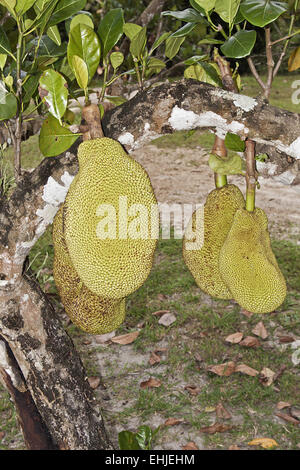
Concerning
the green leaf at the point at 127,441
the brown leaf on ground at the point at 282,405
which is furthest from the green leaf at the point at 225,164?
the brown leaf on ground at the point at 282,405

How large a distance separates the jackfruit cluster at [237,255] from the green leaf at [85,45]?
14.4 inches

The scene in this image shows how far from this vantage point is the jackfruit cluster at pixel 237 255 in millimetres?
920

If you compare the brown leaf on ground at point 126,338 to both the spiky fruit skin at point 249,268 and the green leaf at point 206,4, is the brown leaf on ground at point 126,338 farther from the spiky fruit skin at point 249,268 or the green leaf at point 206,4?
the green leaf at point 206,4

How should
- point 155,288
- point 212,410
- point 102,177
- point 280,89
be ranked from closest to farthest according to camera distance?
point 102,177
point 212,410
point 155,288
point 280,89

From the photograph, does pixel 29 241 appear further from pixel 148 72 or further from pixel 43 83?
pixel 148 72

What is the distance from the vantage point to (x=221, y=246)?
1008 millimetres

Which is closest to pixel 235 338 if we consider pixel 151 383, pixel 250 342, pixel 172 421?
pixel 250 342

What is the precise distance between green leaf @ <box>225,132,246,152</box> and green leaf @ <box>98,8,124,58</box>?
0.78 ft

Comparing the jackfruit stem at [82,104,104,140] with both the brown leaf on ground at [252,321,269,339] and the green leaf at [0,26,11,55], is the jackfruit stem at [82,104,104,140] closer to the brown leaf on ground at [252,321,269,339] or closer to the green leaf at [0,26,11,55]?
the green leaf at [0,26,11,55]

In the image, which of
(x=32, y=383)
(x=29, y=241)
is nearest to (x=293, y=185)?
(x=29, y=241)

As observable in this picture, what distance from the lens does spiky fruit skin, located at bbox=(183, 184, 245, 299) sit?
991 millimetres

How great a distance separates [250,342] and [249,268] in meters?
1.33

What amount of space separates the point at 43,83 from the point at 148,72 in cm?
40

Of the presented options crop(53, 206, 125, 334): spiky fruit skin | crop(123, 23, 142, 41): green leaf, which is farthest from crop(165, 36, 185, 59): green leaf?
crop(53, 206, 125, 334): spiky fruit skin
